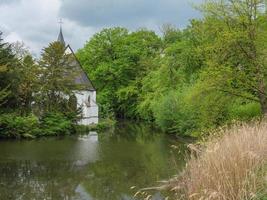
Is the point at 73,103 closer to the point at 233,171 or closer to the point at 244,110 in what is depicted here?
the point at 244,110

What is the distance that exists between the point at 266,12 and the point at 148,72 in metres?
28.9

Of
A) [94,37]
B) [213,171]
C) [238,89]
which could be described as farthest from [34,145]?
[94,37]

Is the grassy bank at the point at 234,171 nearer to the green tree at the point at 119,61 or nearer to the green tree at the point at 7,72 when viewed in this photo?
the green tree at the point at 7,72

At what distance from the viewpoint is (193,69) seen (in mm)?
31312

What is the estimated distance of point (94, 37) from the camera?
53531 mm

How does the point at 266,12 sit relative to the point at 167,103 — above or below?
above

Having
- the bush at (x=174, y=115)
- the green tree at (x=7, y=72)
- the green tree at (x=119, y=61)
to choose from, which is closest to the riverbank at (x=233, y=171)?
the bush at (x=174, y=115)

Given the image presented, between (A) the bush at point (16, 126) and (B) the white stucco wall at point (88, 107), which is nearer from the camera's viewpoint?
(A) the bush at point (16, 126)

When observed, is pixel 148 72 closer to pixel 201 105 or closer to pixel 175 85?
pixel 175 85

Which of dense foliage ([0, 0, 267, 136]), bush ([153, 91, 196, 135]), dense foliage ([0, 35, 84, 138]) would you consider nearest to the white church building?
dense foliage ([0, 0, 267, 136])

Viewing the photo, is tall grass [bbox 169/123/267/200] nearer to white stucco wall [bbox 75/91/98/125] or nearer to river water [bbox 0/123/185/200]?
river water [bbox 0/123/185/200]

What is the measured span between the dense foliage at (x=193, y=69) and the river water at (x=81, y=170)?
3.28 metres

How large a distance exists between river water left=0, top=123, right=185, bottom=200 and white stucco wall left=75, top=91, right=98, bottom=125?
1467cm

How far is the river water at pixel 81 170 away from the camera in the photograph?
37.4ft
